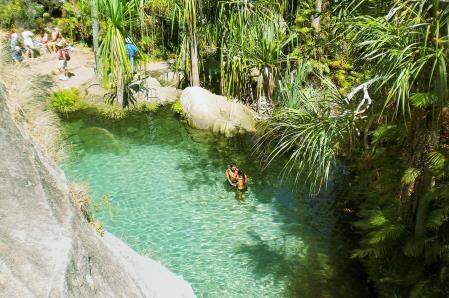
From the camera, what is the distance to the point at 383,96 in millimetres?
6207

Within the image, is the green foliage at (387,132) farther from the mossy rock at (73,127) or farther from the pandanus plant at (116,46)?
the mossy rock at (73,127)

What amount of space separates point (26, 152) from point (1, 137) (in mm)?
299

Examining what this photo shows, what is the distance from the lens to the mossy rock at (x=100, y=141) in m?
11.9

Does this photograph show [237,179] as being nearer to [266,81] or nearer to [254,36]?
[266,81]

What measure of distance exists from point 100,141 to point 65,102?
260cm

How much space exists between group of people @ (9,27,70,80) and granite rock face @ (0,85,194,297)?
34.2 ft

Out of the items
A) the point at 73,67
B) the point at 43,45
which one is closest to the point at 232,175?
the point at 73,67

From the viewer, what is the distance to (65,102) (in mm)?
14070

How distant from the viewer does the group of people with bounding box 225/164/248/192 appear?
10.2m

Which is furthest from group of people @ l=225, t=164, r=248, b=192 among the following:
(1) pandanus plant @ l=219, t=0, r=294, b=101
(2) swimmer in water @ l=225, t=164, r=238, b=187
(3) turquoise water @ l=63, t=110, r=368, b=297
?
(1) pandanus plant @ l=219, t=0, r=294, b=101

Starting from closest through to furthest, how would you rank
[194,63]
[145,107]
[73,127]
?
[73,127] < [194,63] < [145,107]

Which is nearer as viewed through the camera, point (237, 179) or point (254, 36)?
point (237, 179)

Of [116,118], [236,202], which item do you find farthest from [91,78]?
[236,202]

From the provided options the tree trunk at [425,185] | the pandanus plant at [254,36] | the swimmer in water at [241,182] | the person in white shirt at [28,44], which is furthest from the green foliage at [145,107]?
the tree trunk at [425,185]
